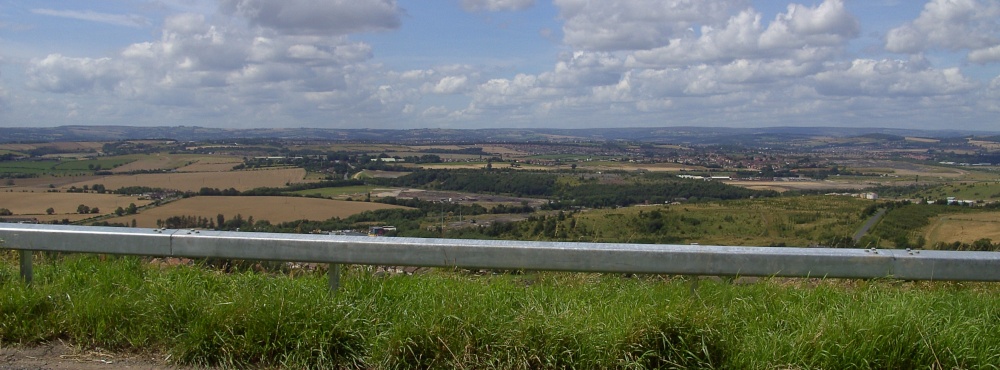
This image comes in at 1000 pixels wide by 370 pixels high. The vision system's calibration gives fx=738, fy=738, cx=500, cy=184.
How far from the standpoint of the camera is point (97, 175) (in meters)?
33.0

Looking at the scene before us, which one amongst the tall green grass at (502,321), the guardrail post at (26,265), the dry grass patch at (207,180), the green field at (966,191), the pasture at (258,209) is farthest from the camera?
the dry grass patch at (207,180)

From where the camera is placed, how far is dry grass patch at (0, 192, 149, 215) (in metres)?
18.5

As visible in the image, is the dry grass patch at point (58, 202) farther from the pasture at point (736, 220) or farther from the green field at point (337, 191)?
the pasture at point (736, 220)

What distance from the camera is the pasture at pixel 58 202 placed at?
18312mm

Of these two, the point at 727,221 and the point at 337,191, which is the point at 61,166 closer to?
the point at 337,191

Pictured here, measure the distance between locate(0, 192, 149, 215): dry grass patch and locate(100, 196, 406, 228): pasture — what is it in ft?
4.43

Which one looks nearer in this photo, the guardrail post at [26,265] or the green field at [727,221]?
the guardrail post at [26,265]

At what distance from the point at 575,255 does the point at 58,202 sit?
69.3 feet

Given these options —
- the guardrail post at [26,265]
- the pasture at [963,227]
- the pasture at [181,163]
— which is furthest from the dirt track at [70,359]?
the pasture at [181,163]

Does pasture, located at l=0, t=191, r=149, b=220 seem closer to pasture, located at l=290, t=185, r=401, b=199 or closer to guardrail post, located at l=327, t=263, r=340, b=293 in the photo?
pasture, located at l=290, t=185, r=401, b=199

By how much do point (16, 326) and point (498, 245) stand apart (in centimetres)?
287

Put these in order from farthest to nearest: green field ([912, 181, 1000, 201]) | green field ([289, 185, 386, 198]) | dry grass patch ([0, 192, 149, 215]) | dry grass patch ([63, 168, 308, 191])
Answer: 1. dry grass patch ([63, 168, 308, 191])
2. green field ([289, 185, 386, 198])
3. green field ([912, 181, 1000, 201])
4. dry grass patch ([0, 192, 149, 215])

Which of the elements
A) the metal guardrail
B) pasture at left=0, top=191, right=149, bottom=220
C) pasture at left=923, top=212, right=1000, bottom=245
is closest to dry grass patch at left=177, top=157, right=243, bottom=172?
pasture at left=0, top=191, right=149, bottom=220

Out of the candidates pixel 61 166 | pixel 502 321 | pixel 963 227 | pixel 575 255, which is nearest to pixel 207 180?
pixel 61 166
